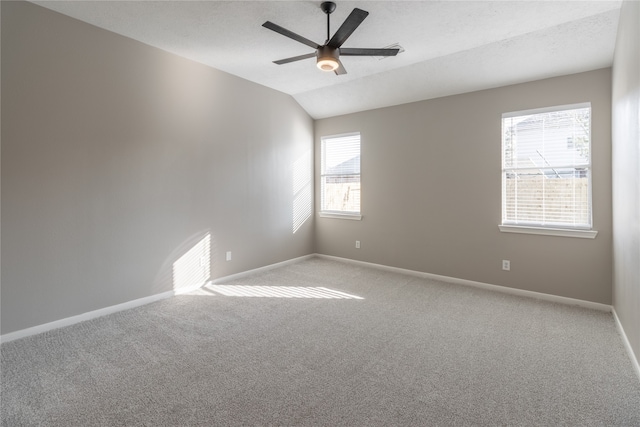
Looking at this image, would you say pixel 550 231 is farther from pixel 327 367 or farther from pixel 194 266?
pixel 194 266

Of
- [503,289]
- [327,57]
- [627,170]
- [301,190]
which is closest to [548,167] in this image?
[627,170]

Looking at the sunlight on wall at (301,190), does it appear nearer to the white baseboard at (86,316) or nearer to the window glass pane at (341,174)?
the window glass pane at (341,174)

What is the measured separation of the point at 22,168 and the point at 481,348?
4134 mm

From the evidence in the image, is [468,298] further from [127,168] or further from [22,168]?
[22,168]

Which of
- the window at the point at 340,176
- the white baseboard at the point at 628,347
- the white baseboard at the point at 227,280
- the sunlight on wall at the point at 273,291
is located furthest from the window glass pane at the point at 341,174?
the white baseboard at the point at 628,347

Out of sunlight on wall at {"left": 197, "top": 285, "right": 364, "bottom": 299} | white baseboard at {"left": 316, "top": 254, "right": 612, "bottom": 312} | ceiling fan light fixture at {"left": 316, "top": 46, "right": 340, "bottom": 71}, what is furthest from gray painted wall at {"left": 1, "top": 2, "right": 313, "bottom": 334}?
white baseboard at {"left": 316, "top": 254, "right": 612, "bottom": 312}

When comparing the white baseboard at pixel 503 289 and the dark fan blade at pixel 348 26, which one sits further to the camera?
the white baseboard at pixel 503 289

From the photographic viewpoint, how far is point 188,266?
4.09 m

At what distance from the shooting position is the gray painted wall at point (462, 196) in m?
3.51

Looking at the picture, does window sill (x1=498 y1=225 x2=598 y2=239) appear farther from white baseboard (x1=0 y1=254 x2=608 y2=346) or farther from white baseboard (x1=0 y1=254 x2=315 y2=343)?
white baseboard (x1=0 y1=254 x2=315 y2=343)

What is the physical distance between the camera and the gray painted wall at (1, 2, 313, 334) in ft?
9.14

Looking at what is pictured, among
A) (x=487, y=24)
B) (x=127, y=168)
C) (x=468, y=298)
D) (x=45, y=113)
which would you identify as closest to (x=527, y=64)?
(x=487, y=24)

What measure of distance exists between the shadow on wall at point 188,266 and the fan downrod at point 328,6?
9.55 feet

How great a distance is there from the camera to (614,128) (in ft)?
10.4
